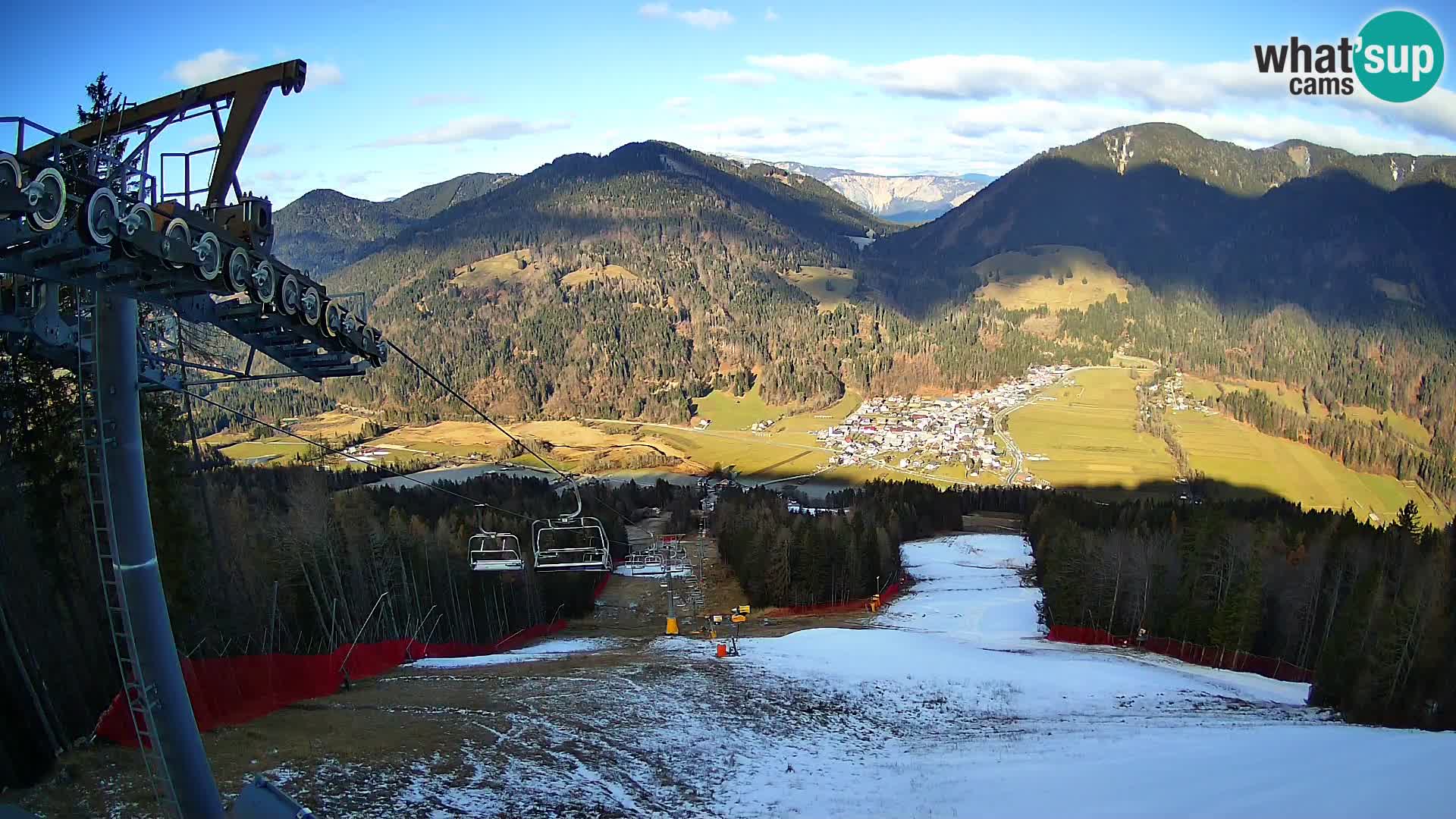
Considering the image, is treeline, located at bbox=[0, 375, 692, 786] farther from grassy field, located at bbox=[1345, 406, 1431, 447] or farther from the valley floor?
grassy field, located at bbox=[1345, 406, 1431, 447]

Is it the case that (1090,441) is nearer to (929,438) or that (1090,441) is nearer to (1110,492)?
(929,438)

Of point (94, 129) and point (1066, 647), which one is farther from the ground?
point (94, 129)

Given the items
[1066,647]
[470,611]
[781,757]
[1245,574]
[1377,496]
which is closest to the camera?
[781,757]

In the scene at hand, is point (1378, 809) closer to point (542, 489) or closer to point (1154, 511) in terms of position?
point (1154, 511)

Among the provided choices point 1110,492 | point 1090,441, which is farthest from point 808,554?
point 1090,441

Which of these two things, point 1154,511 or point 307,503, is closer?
point 307,503

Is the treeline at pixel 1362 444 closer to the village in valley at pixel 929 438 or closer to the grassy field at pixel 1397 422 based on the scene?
the grassy field at pixel 1397 422

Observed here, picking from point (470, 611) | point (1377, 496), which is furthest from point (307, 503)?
point (1377, 496)
